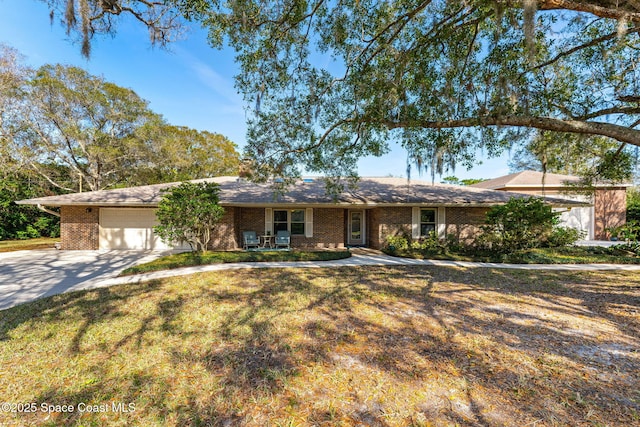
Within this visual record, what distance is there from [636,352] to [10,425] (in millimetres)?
6853

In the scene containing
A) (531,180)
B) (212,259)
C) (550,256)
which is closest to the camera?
(212,259)

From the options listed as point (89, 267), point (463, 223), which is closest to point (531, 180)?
point (463, 223)

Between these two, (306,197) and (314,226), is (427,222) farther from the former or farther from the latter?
(306,197)

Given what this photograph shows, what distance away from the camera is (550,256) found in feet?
31.4

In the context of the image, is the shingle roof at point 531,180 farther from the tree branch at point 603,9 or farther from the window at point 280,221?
the window at point 280,221

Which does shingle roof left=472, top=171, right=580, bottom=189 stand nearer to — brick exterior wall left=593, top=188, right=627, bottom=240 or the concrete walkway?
brick exterior wall left=593, top=188, right=627, bottom=240

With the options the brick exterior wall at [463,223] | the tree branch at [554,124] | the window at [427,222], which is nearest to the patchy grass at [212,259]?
the window at [427,222]

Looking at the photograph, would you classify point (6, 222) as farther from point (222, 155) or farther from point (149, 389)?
point (149, 389)

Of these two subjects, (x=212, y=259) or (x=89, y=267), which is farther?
(x=212, y=259)

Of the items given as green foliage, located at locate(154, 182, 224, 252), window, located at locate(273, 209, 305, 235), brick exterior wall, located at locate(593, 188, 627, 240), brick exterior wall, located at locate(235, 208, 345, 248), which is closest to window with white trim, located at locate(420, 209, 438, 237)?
brick exterior wall, located at locate(235, 208, 345, 248)

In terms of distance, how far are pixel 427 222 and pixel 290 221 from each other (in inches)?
257

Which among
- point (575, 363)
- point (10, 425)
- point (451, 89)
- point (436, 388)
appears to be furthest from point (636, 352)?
point (10, 425)

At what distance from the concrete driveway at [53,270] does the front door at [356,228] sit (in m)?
9.13

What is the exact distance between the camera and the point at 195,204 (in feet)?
27.7
